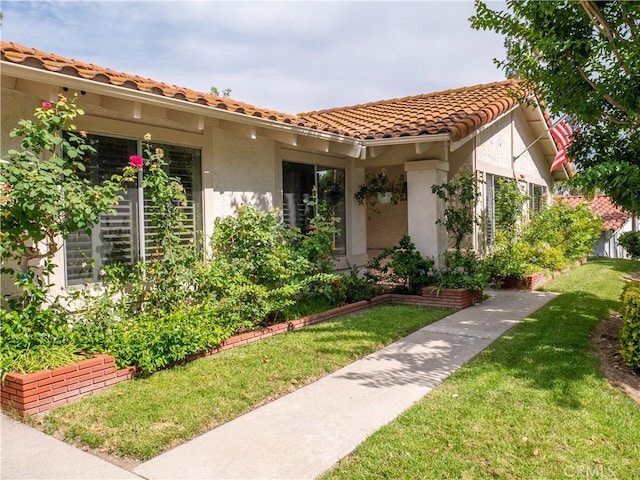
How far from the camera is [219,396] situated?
4.51 meters

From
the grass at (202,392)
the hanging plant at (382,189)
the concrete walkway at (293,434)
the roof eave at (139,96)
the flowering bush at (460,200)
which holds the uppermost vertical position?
the roof eave at (139,96)

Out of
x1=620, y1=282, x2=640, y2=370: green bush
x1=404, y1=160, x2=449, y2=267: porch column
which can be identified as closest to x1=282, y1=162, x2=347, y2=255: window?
x1=404, y1=160, x2=449, y2=267: porch column

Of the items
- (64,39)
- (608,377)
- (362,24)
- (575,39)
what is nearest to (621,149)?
(575,39)

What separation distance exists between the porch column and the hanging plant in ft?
3.52

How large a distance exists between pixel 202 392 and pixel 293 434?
1.23 metres

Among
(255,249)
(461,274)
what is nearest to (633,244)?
(461,274)

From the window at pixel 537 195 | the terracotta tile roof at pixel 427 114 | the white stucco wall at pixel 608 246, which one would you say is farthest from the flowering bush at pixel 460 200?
the white stucco wall at pixel 608 246

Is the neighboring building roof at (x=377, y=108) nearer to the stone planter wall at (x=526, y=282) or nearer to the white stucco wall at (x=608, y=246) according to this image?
the stone planter wall at (x=526, y=282)

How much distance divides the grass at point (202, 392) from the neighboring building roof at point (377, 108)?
3.43m

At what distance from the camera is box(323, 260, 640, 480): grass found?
3.22m

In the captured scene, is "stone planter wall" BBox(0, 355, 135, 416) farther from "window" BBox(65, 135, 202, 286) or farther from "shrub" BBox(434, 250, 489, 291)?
"shrub" BBox(434, 250, 489, 291)

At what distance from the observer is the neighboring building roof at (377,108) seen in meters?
5.45

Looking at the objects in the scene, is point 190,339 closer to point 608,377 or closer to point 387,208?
point 608,377

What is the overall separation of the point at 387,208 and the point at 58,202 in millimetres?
9637
